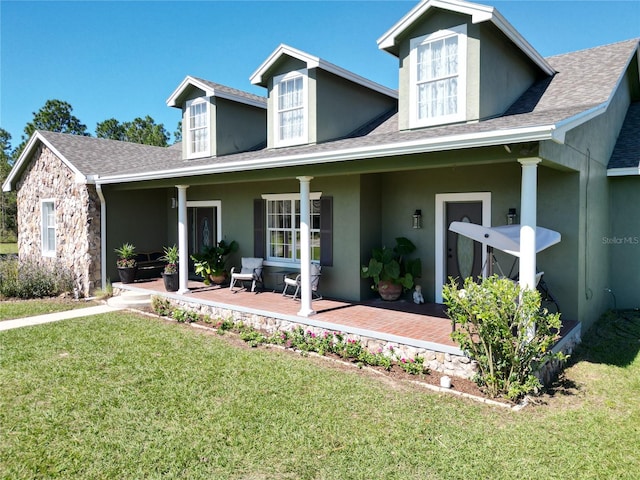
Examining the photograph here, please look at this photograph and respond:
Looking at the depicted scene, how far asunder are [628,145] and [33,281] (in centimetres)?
1549

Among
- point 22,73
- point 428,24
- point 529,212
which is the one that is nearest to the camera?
point 529,212

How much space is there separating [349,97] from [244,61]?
12.1 m

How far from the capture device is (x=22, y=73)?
2319 centimetres

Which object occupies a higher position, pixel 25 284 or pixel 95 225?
pixel 95 225

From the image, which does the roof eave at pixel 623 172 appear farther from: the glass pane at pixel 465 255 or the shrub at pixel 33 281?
the shrub at pixel 33 281

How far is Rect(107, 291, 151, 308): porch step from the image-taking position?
10.7 m

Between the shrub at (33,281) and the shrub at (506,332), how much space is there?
37.4ft

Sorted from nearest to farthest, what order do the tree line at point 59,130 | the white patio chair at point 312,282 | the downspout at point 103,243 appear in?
the white patio chair at point 312,282
the downspout at point 103,243
the tree line at point 59,130

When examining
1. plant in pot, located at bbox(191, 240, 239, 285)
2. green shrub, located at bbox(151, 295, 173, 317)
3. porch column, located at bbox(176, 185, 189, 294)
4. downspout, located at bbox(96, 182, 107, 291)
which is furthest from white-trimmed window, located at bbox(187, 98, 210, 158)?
green shrub, located at bbox(151, 295, 173, 317)

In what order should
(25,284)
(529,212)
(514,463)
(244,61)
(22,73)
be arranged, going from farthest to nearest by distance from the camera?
1. (22,73)
2. (244,61)
3. (25,284)
4. (529,212)
5. (514,463)

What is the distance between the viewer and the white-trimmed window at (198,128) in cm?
1202

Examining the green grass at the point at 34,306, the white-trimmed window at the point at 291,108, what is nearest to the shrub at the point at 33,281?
the green grass at the point at 34,306

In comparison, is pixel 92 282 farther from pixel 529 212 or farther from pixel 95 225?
pixel 529 212

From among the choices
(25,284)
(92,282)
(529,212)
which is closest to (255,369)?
(529,212)
